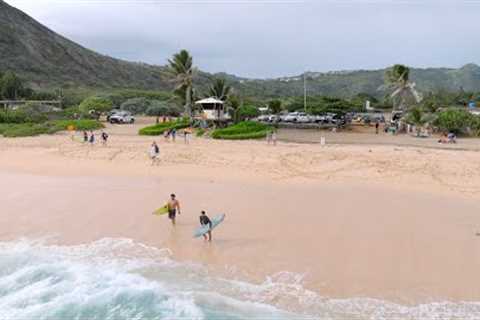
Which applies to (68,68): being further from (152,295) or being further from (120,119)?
(152,295)

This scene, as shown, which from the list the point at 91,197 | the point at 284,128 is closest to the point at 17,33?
the point at 284,128

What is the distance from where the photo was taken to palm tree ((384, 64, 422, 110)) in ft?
143

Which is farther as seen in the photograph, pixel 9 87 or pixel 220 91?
pixel 9 87

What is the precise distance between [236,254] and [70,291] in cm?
386

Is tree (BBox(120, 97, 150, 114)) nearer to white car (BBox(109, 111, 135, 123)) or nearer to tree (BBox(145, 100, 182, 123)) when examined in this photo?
tree (BBox(145, 100, 182, 123))

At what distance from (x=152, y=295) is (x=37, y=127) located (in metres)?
30.6

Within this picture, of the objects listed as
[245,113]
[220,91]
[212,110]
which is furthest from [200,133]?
[220,91]

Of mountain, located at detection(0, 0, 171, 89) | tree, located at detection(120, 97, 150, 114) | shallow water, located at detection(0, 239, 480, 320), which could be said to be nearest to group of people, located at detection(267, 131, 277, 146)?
shallow water, located at detection(0, 239, 480, 320)

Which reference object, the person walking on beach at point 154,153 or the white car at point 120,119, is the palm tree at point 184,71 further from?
the person walking on beach at point 154,153

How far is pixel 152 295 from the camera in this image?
9.03 meters

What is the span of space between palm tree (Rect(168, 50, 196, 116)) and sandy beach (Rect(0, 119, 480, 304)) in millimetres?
17944

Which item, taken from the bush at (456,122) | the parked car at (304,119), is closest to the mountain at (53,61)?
the parked car at (304,119)

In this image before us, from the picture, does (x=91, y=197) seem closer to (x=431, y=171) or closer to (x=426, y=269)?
(x=426, y=269)

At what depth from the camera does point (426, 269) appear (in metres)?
9.82
